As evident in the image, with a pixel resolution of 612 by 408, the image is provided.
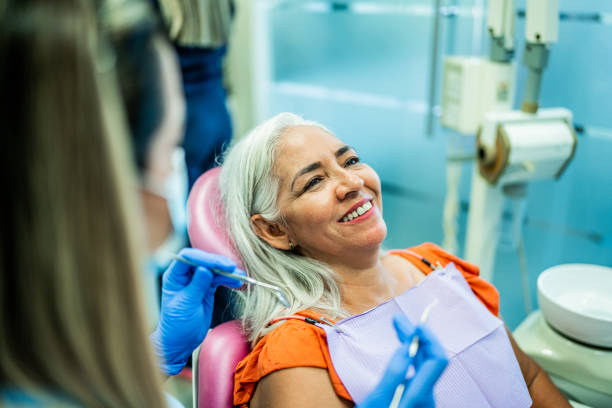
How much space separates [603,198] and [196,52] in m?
1.69

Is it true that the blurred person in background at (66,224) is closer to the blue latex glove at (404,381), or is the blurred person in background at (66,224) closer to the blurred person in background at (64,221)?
the blurred person in background at (64,221)

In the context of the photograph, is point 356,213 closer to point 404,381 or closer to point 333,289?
point 333,289

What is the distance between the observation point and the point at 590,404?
4.47ft

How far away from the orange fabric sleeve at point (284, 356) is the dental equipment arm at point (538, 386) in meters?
0.53

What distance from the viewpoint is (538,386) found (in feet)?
4.18

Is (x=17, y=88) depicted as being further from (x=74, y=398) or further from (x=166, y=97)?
(x=74, y=398)

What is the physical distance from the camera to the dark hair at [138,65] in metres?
0.50

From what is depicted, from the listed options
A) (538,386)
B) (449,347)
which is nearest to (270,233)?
(449,347)

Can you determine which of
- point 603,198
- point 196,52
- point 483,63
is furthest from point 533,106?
point 196,52

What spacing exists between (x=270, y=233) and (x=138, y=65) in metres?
0.78

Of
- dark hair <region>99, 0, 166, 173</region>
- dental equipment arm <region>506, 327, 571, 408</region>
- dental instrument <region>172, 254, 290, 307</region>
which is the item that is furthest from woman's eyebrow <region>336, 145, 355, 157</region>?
dark hair <region>99, 0, 166, 173</region>

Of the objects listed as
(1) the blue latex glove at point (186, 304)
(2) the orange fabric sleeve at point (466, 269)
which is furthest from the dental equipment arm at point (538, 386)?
(1) the blue latex glove at point (186, 304)

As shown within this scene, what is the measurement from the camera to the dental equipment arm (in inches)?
49.4

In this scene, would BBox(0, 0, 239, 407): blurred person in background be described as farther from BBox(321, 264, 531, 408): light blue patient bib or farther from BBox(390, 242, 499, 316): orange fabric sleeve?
BBox(390, 242, 499, 316): orange fabric sleeve
